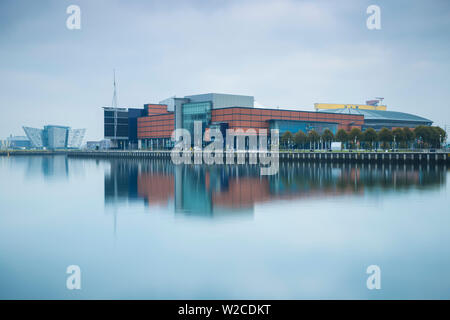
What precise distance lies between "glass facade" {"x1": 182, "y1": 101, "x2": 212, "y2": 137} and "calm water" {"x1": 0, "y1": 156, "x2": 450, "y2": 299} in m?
90.7

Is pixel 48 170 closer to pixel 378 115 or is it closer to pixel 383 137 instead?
pixel 383 137

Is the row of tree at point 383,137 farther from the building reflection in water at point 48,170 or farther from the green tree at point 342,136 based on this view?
the building reflection in water at point 48,170

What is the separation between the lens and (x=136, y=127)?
518 ft

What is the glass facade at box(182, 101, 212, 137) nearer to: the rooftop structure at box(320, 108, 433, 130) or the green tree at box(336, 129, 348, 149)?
the green tree at box(336, 129, 348, 149)

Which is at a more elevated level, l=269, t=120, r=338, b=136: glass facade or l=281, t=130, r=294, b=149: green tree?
l=269, t=120, r=338, b=136: glass facade

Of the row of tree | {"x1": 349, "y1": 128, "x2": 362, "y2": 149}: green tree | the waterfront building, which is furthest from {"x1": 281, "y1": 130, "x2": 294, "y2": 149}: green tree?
{"x1": 349, "y1": 128, "x2": 362, "y2": 149}: green tree

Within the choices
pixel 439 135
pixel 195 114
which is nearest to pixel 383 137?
pixel 439 135

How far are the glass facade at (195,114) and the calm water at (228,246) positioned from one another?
90713 mm

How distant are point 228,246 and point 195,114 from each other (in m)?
111

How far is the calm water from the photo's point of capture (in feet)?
40.5

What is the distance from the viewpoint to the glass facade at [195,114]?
122 meters
